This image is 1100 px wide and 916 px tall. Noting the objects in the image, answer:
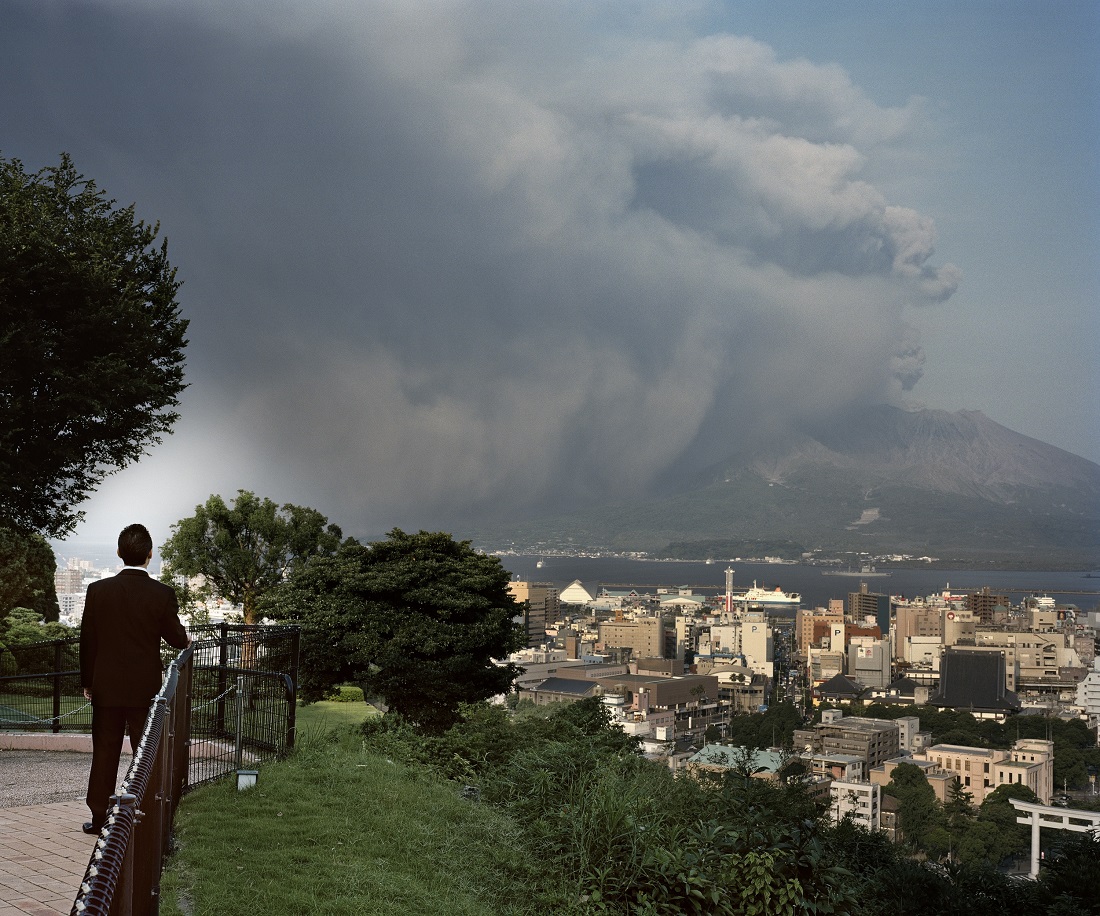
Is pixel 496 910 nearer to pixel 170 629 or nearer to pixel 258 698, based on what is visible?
pixel 170 629

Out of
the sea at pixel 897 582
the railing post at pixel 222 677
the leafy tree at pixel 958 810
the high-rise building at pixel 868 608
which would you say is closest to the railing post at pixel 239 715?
the railing post at pixel 222 677

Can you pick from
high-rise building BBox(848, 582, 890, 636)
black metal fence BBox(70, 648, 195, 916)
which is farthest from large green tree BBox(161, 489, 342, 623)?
high-rise building BBox(848, 582, 890, 636)

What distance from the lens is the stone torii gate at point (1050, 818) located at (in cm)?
1546

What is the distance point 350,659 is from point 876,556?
180529 millimetres

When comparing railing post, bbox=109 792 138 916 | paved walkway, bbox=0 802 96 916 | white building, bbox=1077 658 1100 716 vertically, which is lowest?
white building, bbox=1077 658 1100 716

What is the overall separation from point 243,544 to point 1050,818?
64.6 feet

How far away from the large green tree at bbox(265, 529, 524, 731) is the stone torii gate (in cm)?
886

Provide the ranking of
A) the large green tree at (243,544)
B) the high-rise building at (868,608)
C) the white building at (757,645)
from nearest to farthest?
the large green tree at (243,544) < the white building at (757,645) < the high-rise building at (868,608)

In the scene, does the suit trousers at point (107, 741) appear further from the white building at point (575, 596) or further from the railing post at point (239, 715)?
the white building at point (575, 596)

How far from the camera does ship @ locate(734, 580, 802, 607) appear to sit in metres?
150

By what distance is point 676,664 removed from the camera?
73.8 m

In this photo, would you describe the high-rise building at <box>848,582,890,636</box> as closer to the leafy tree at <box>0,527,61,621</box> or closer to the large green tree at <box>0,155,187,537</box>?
the leafy tree at <box>0,527,61,621</box>

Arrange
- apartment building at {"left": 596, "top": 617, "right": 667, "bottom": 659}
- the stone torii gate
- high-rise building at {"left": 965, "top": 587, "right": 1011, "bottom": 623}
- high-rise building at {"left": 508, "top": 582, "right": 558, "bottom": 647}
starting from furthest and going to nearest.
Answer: high-rise building at {"left": 508, "top": 582, "right": 558, "bottom": 647} < high-rise building at {"left": 965, "top": 587, "right": 1011, "bottom": 623} < apartment building at {"left": 596, "top": 617, "right": 667, "bottom": 659} < the stone torii gate

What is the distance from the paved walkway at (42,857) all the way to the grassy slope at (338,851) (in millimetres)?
409
